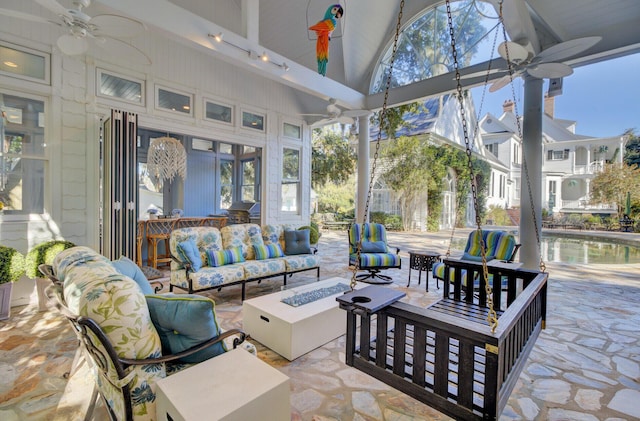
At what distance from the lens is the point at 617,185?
1085 cm

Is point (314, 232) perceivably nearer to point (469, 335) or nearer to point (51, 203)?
point (51, 203)

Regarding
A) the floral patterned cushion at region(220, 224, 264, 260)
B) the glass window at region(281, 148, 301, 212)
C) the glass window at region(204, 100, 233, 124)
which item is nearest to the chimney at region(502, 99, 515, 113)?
the glass window at region(281, 148, 301, 212)

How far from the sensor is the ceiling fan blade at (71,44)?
2809mm

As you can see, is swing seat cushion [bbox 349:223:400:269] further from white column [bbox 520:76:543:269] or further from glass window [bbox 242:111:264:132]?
glass window [bbox 242:111:264:132]

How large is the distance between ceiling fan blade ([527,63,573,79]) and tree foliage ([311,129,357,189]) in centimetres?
908

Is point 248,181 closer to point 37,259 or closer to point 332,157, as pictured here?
point 332,157

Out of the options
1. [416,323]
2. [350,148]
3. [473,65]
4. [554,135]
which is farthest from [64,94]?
[554,135]

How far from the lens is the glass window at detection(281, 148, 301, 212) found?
24.1 feet

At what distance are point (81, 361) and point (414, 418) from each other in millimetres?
2592

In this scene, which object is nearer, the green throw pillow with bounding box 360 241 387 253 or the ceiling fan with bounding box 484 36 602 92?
the ceiling fan with bounding box 484 36 602 92

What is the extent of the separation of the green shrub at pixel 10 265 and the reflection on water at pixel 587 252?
9.25 metres

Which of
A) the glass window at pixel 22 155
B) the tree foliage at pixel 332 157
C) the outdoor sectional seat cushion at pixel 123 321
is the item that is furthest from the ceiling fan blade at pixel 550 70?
the tree foliage at pixel 332 157

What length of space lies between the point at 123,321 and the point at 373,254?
4.11 meters

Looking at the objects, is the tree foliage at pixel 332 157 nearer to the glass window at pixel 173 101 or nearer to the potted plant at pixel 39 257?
the glass window at pixel 173 101
